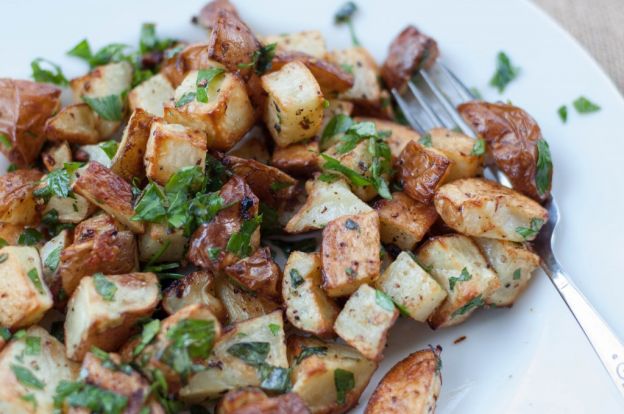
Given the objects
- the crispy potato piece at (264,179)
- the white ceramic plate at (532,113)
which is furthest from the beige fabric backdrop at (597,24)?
the crispy potato piece at (264,179)

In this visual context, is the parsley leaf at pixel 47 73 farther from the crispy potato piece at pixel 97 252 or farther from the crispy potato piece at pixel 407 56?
the crispy potato piece at pixel 407 56

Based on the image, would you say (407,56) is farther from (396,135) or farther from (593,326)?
(593,326)

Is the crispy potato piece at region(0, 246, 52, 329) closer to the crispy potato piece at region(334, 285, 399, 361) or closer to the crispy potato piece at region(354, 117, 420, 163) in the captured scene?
the crispy potato piece at region(334, 285, 399, 361)

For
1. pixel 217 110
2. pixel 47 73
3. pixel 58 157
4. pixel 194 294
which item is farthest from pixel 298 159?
pixel 47 73

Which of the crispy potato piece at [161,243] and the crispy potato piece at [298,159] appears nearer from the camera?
the crispy potato piece at [161,243]

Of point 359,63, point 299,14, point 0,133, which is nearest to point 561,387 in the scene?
point 359,63

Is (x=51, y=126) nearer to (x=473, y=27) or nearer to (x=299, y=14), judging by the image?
(x=299, y=14)
